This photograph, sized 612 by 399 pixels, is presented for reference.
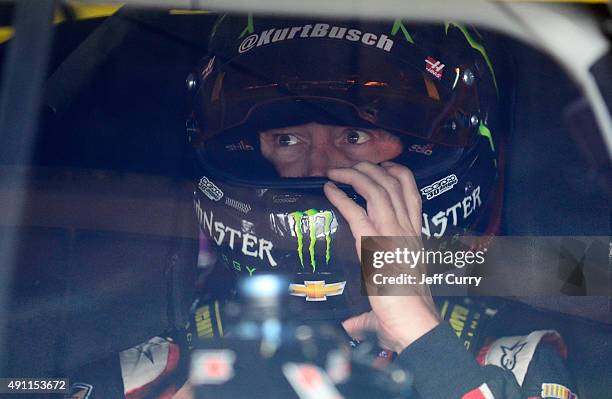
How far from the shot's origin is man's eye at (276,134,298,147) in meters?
1.60

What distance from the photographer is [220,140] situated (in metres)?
1.61

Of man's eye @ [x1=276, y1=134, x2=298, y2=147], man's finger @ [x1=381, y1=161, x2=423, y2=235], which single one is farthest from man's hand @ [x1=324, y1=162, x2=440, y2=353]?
man's eye @ [x1=276, y1=134, x2=298, y2=147]

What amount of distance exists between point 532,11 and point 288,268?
538 mm

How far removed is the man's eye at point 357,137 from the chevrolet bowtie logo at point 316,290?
0.28 meters

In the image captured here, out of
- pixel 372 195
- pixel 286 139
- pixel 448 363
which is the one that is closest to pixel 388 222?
pixel 372 195

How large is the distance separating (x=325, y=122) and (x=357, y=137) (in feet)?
0.21

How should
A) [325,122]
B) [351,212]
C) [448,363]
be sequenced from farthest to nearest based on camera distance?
[325,122]
[351,212]
[448,363]

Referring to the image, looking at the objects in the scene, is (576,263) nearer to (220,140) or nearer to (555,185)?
(555,185)

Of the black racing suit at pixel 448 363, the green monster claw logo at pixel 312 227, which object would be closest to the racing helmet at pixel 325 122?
the green monster claw logo at pixel 312 227

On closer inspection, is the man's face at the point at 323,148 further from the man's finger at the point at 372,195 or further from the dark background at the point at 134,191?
the dark background at the point at 134,191

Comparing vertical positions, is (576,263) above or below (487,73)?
below

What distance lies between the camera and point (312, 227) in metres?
1.40

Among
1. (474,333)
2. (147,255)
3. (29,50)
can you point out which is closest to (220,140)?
(147,255)

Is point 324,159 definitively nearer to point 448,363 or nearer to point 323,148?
point 323,148
